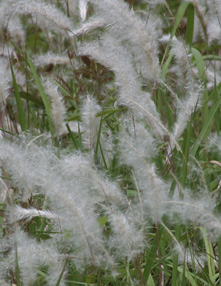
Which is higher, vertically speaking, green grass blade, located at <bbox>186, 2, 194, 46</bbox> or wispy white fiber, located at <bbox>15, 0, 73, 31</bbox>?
wispy white fiber, located at <bbox>15, 0, 73, 31</bbox>

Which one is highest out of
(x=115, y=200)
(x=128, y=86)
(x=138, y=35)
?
(x=138, y=35)

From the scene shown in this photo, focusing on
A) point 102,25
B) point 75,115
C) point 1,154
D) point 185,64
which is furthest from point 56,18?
point 1,154

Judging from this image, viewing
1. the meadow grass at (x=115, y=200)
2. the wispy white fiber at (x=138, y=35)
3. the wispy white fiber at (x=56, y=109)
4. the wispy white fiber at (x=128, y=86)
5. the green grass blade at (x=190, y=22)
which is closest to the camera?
the meadow grass at (x=115, y=200)

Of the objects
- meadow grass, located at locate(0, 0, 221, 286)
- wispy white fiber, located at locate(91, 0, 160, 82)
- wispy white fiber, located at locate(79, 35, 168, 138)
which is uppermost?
wispy white fiber, located at locate(91, 0, 160, 82)

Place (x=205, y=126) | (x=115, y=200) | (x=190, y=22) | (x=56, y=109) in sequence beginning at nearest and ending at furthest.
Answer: (x=115, y=200) → (x=205, y=126) → (x=56, y=109) → (x=190, y=22)

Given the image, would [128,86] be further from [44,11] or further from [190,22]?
[190,22]

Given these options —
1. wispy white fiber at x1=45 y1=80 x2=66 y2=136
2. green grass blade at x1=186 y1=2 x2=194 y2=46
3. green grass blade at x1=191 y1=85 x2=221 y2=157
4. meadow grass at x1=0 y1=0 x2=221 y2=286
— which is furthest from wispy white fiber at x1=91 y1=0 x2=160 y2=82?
green grass blade at x1=186 y1=2 x2=194 y2=46

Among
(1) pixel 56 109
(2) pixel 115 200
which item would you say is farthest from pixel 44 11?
(2) pixel 115 200

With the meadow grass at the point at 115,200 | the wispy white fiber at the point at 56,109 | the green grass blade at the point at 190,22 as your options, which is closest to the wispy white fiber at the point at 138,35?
the meadow grass at the point at 115,200

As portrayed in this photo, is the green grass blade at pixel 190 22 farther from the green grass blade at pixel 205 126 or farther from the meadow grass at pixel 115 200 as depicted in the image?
the green grass blade at pixel 205 126

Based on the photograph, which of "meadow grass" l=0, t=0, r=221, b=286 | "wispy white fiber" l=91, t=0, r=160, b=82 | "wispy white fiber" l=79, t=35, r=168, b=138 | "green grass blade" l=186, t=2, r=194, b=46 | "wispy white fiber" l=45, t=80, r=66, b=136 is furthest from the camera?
"green grass blade" l=186, t=2, r=194, b=46

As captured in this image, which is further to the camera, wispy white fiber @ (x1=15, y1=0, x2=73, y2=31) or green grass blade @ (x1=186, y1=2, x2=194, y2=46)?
green grass blade @ (x1=186, y1=2, x2=194, y2=46)

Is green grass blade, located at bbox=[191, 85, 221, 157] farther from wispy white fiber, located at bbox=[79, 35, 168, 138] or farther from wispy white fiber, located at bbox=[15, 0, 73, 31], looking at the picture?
wispy white fiber, located at bbox=[15, 0, 73, 31]

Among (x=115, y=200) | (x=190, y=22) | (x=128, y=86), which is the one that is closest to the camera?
(x=115, y=200)
